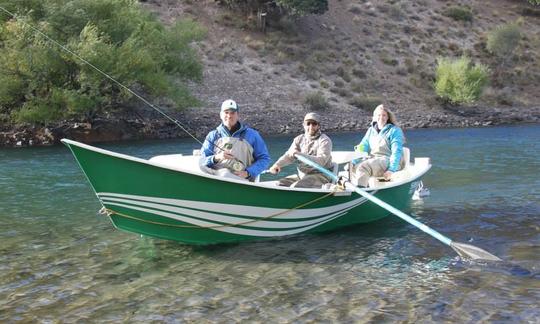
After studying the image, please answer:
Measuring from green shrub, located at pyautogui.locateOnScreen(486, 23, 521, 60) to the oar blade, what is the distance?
50.3 m

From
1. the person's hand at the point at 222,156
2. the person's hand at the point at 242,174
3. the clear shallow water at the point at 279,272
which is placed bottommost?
the clear shallow water at the point at 279,272

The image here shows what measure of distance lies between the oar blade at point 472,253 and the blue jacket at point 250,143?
2.93 meters

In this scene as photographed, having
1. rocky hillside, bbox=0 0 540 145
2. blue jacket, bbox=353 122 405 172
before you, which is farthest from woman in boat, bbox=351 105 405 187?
rocky hillside, bbox=0 0 540 145

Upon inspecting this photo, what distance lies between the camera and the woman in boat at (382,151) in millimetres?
9859

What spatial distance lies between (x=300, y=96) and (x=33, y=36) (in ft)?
61.3

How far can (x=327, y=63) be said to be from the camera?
46.3 m

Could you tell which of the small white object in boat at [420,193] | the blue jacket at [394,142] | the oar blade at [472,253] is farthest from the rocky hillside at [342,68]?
the oar blade at [472,253]

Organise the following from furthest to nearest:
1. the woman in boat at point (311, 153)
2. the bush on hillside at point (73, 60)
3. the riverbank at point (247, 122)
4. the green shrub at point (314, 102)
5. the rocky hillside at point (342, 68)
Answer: the green shrub at point (314, 102) → the rocky hillside at point (342, 68) → the riverbank at point (247, 122) → the bush on hillside at point (73, 60) → the woman in boat at point (311, 153)

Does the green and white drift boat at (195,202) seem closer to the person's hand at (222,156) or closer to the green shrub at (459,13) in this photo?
the person's hand at (222,156)

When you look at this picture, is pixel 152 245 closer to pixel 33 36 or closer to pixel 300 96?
pixel 33 36

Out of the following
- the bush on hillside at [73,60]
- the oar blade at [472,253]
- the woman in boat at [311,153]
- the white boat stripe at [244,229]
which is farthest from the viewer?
the bush on hillside at [73,60]

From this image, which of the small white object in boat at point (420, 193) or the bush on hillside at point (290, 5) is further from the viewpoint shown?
the bush on hillside at point (290, 5)

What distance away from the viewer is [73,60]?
25922mm

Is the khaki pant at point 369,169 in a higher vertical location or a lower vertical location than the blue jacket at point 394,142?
lower
